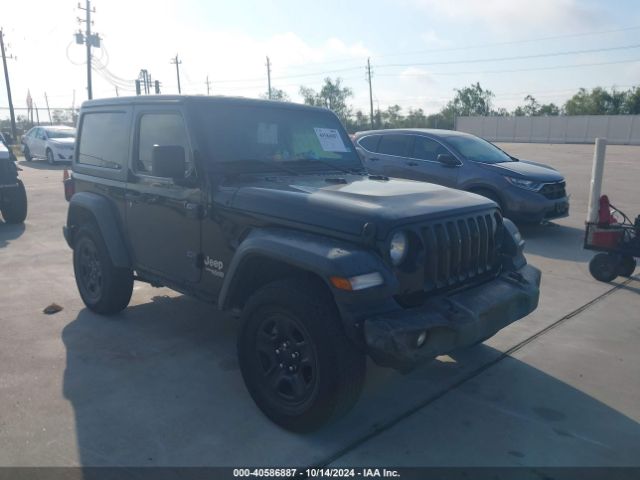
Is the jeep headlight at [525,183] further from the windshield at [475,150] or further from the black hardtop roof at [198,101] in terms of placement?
Result: the black hardtop roof at [198,101]

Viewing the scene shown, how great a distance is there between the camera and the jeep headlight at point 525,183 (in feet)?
29.3

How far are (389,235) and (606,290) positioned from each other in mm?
4261

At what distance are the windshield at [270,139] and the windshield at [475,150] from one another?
5088mm

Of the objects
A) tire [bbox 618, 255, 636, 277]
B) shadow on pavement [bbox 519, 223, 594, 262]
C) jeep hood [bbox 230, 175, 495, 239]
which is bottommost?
shadow on pavement [bbox 519, 223, 594, 262]

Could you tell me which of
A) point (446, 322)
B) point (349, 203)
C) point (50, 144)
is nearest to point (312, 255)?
point (349, 203)

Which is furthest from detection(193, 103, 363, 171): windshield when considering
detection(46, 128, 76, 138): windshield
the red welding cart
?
detection(46, 128, 76, 138): windshield

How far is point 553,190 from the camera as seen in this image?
908 cm

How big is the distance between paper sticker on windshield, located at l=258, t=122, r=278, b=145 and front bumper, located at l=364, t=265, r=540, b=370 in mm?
1903

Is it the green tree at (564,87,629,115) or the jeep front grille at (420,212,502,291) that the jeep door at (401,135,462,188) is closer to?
the jeep front grille at (420,212,502,291)

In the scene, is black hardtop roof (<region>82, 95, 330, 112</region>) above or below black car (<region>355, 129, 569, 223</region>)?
above

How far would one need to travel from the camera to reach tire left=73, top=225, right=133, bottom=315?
16.4 feet

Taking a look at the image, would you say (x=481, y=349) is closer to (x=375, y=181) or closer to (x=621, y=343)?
(x=621, y=343)

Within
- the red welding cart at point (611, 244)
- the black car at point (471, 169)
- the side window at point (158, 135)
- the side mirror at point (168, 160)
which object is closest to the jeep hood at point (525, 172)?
the black car at point (471, 169)

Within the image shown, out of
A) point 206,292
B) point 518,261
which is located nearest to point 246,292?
point 206,292
